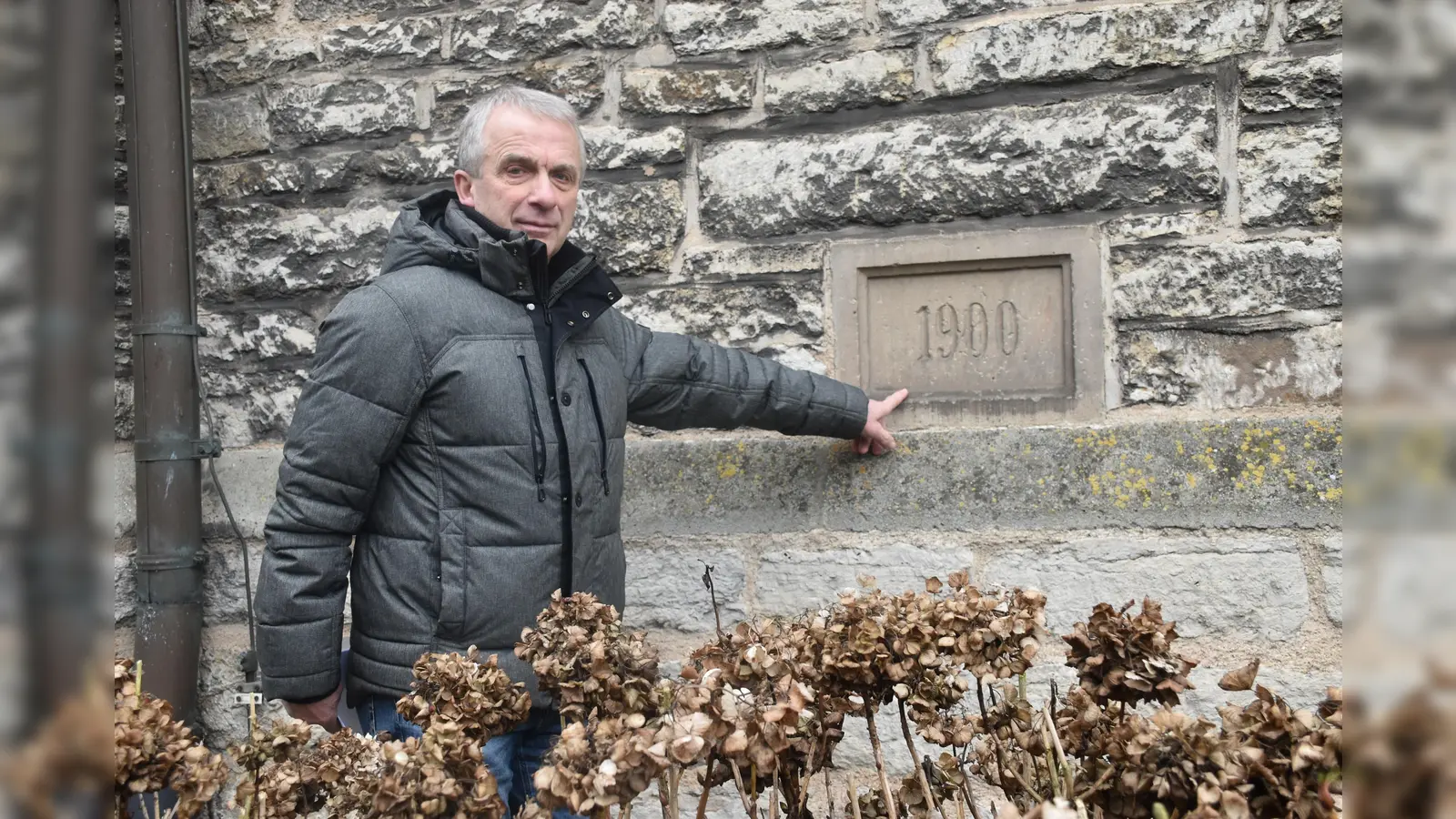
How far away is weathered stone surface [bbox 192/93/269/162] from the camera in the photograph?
3.15 metres

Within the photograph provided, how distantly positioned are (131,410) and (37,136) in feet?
10.4

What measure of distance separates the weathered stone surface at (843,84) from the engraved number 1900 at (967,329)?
0.54 metres

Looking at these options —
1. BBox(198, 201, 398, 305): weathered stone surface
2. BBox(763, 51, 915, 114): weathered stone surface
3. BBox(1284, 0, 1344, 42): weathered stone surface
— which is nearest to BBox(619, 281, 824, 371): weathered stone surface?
BBox(763, 51, 915, 114): weathered stone surface

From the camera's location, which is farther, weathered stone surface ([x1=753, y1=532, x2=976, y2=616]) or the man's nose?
weathered stone surface ([x1=753, y1=532, x2=976, y2=616])

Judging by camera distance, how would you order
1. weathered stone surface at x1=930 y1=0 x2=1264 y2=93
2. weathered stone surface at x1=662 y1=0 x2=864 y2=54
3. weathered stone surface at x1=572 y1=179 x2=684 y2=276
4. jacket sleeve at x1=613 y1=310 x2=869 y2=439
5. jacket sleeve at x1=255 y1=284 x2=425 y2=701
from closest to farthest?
1. jacket sleeve at x1=255 y1=284 x2=425 y2=701
2. jacket sleeve at x1=613 y1=310 x2=869 y2=439
3. weathered stone surface at x1=930 y1=0 x2=1264 y2=93
4. weathered stone surface at x1=662 y1=0 x2=864 y2=54
5. weathered stone surface at x1=572 y1=179 x2=684 y2=276

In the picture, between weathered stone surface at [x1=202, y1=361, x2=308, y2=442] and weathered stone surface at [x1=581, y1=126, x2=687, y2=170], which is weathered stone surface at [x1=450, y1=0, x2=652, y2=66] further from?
weathered stone surface at [x1=202, y1=361, x2=308, y2=442]

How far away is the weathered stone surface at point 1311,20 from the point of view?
256 centimetres

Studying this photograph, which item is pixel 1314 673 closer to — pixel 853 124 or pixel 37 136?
pixel 853 124

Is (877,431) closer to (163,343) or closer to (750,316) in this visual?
(750,316)

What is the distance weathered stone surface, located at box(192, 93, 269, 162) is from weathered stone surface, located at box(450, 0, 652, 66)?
1.96ft

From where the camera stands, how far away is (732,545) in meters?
2.86

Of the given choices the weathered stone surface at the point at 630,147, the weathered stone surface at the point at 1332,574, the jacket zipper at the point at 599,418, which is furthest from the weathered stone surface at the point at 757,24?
the weathered stone surface at the point at 1332,574

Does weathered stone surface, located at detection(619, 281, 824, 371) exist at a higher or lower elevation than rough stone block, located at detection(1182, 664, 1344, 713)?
higher

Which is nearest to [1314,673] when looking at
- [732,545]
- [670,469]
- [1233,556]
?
[1233,556]
